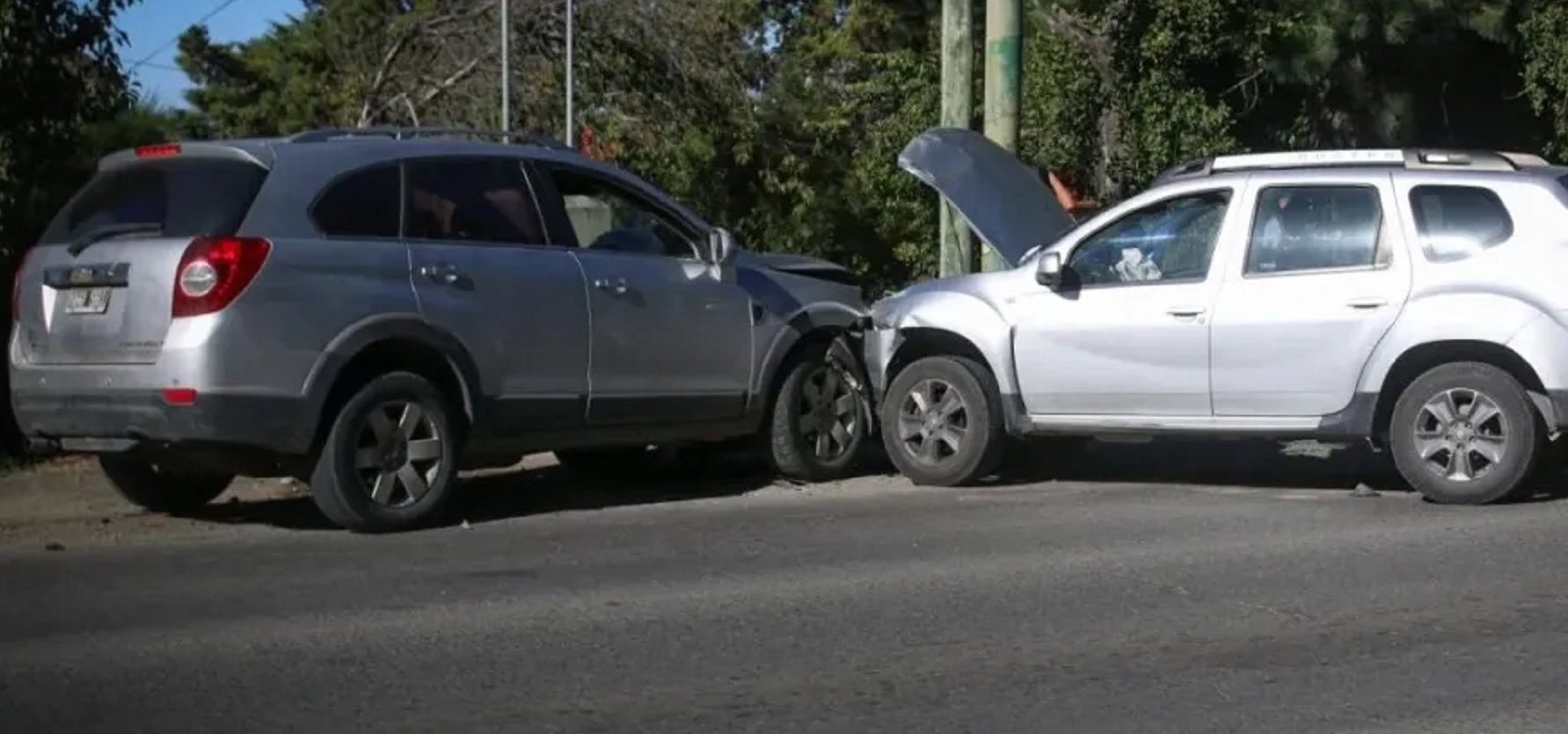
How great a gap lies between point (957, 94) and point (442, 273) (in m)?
5.37

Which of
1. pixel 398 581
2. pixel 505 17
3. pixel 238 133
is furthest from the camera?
pixel 238 133

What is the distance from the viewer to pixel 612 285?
10742 millimetres

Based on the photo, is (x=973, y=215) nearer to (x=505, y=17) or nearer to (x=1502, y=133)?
(x=505, y=17)

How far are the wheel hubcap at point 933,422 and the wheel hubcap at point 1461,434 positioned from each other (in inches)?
96.1

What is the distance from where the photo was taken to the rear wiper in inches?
378

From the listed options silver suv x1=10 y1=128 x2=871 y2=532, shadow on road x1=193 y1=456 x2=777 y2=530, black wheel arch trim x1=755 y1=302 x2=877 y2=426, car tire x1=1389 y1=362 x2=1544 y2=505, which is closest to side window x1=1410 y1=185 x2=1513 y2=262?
car tire x1=1389 y1=362 x2=1544 y2=505

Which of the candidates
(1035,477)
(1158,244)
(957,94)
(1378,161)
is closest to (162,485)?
(1035,477)

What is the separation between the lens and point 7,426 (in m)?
12.1

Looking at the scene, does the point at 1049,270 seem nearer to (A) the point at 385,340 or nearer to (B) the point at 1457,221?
(B) the point at 1457,221

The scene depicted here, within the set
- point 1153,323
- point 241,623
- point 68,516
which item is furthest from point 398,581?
point 1153,323

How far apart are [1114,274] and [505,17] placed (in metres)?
6.24

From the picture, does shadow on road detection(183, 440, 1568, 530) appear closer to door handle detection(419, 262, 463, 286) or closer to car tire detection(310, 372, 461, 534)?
car tire detection(310, 372, 461, 534)

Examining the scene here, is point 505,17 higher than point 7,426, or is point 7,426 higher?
point 505,17

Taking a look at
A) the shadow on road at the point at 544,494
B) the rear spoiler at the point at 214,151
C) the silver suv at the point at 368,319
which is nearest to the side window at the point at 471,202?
the silver suv at the point at 368,319
